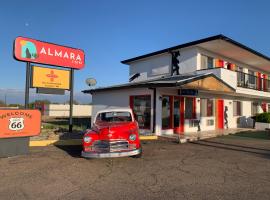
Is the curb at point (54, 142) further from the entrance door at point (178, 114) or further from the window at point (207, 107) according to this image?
the window at point (207, 107)

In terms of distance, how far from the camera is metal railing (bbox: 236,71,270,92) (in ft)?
62.7

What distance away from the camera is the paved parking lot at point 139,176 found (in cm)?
483

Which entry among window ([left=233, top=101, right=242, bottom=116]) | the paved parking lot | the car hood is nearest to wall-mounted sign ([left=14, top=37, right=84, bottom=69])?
the paved parking lot

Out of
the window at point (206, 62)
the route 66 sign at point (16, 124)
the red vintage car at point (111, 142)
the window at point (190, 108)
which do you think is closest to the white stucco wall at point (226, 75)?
the window at point (206, 62)

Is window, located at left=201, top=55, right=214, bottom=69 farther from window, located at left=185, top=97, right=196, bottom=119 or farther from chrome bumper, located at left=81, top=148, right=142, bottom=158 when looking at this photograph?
chrome bumper, located at left=81, top=148, right=142, bottom=158

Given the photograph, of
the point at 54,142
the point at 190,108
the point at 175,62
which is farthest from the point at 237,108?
the point at 54,142

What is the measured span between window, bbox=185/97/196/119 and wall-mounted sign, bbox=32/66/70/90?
802 centimetres

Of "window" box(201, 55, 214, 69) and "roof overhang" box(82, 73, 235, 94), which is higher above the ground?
"window" box(201, 55, 214, 69)

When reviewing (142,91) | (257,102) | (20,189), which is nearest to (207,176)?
(20,189)

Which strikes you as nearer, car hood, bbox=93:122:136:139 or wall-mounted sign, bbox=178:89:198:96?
car hood, bbox=93:122:136:139

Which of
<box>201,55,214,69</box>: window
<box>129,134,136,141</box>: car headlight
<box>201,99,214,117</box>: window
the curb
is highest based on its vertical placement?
<box>201,55,214,69</box>: window

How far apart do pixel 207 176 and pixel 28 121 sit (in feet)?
22.1

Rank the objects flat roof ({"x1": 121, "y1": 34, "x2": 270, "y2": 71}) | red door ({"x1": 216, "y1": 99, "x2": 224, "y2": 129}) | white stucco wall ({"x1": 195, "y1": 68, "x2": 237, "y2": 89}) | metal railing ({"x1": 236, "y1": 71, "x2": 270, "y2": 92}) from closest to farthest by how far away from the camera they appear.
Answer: white stucco wall ({"x1": 195, "y1": 68, "x2": 237, "y2": 89}) → flat roof ({"x1": 121, "y1": 34, "x2": 270, "y2": 71}) → red door ({"x1": 216, "y1": 99, "x2": 224, "y2": 129}) → metal railing ({"x1": 236, "y1": 71, "x2": 270, "y2": 92})

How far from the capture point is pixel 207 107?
1756 cm
